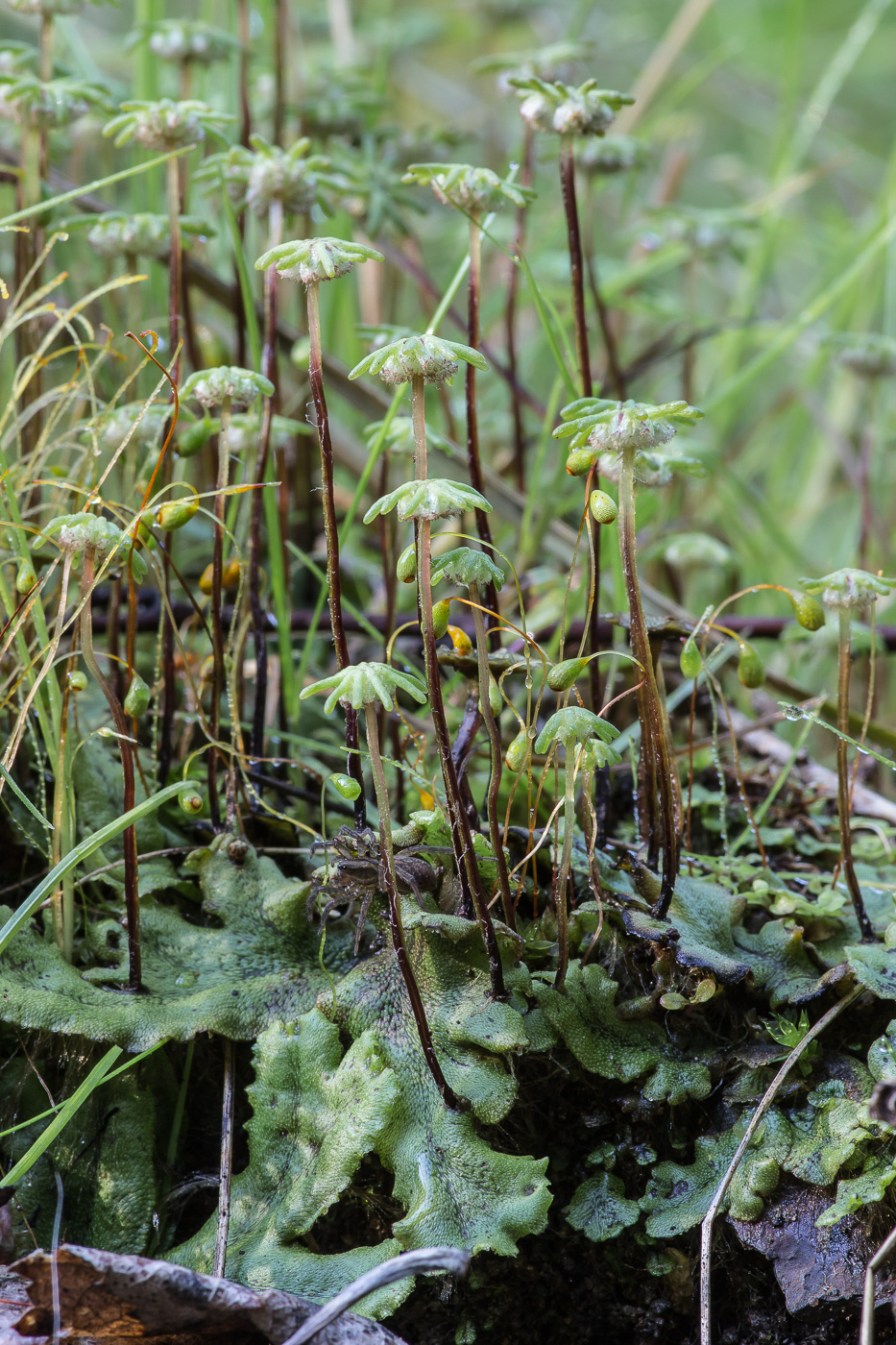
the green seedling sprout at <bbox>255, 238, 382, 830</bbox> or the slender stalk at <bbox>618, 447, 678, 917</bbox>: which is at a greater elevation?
the green seedling sprout at <bbox>255, 238, 382, 830</bbox>

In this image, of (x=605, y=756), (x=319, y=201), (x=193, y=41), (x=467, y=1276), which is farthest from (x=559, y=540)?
(x=467, y=1276)

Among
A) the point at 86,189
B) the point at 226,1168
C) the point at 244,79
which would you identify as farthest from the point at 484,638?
the point at 244,79

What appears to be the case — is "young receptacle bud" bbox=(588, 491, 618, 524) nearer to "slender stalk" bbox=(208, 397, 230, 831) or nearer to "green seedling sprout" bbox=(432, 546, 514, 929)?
"green seedling sprout" bbox=(432, 546, 514, 929)

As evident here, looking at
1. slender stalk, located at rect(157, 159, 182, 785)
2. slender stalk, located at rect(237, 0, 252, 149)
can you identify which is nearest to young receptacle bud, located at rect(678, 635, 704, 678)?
slender stalk, located at rect(157, 159, 182, 785)

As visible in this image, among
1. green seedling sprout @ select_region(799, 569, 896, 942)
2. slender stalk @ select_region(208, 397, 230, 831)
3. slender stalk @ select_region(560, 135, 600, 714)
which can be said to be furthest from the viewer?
slender stalk @ select_region(560, 135, 600, 714)

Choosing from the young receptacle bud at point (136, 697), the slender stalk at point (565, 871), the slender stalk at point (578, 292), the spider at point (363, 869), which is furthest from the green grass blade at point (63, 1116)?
the slender stalk at point (578, 292)

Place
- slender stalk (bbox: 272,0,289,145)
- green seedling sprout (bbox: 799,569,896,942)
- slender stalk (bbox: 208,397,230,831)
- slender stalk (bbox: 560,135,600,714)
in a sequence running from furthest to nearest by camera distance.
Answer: slender stalk (bbox: 272,0,289,145) → slender stalk (bbox: 560,135,600,714) → slender stalk (bbox: 208,397,230,831) → green seedling sprout (bbox: 799,569,896,942)

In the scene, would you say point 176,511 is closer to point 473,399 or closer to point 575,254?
point 473,399

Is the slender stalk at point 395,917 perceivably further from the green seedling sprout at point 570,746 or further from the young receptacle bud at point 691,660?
the young receptacle bud at point 691,660
